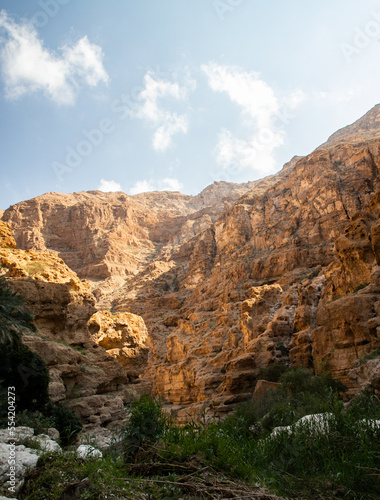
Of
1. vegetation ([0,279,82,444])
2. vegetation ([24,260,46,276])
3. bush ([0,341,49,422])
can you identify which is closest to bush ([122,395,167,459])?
vegetation ([0,279,82,444])

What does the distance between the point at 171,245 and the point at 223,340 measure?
227 feet

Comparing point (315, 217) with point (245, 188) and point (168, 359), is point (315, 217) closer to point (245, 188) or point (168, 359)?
point (168, 359)

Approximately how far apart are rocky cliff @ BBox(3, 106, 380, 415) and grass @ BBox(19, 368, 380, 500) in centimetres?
607

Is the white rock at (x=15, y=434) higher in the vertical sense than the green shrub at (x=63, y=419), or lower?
higher

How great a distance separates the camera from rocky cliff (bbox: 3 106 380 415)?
74.5 ft

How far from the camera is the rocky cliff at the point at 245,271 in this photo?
2270 centimetres

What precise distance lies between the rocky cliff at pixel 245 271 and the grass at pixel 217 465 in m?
6.07

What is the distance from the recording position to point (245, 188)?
15400 cm

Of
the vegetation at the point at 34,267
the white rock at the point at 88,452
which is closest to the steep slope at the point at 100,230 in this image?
the vegetation at the point at 34,267

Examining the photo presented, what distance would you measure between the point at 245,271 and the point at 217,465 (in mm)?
54792

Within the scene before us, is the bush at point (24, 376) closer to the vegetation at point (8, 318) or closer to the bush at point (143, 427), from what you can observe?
the vegetation at point (8, 318)

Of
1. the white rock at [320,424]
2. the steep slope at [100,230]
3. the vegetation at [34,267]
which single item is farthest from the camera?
the steep slope at [100,230]

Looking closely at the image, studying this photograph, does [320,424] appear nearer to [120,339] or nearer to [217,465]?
[217,465]

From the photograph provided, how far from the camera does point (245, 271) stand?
2346 inches
